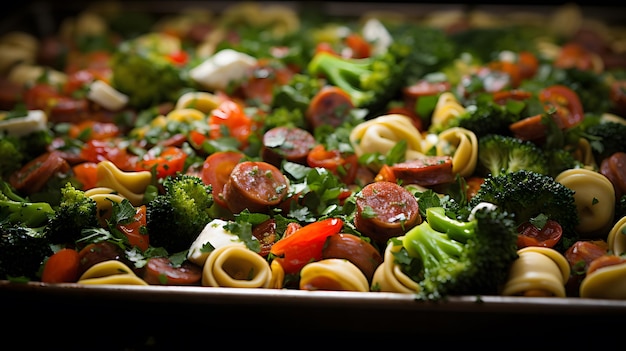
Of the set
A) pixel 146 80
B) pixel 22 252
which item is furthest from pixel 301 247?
pixel 146 80

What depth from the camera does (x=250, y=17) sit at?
5445mm

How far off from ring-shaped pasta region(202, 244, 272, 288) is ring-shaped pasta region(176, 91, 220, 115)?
149cm

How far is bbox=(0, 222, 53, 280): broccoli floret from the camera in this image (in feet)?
8.16

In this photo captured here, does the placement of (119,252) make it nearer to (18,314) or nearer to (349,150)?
(18,314)

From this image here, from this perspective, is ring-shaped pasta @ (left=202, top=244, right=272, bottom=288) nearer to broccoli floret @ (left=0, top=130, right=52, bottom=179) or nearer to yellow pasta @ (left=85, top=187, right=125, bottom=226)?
yellow pasta @ (left=85, top=187, right=125, bottom=226)

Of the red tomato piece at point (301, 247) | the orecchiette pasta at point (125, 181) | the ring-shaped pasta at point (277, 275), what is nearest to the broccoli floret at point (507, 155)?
the red tomato piece at point (301, 247)

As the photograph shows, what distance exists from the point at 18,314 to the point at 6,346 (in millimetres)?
201

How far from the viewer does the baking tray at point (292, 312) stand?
2.19 m

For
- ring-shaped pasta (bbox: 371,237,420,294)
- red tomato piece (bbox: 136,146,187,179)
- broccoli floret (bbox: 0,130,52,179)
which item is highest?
ring-shaped pasta (bbox: 371,237,420,294)

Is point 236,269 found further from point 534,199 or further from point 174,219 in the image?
point 534,199

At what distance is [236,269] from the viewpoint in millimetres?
2592

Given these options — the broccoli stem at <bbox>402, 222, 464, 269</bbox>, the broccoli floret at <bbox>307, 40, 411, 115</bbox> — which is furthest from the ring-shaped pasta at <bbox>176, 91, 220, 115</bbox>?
the broccoli stem at <bbox>402, 222, 464, 269</bbox>

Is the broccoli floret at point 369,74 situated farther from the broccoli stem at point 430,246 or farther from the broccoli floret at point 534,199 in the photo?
the broccoli stem at point 430,246

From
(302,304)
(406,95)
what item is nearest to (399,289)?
(302,304)
